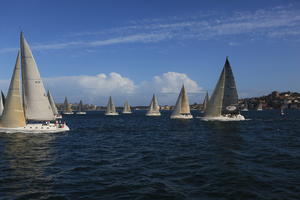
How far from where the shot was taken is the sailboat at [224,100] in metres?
71.5

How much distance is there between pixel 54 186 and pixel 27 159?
9.99 m

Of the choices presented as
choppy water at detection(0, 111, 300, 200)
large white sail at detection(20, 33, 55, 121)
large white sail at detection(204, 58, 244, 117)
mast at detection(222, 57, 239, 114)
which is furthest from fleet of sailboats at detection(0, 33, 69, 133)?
mast at detection(222, 57, 239, 114)

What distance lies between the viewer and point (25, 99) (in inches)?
1708

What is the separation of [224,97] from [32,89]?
1897 inches

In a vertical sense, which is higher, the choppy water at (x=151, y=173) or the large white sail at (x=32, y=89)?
the large white sail at (x=32, y=89)

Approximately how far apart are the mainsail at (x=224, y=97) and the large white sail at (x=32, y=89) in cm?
4230

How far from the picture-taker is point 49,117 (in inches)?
1797

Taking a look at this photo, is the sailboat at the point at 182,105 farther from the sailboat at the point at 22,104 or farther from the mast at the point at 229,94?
the sailboat at the point at 22,104

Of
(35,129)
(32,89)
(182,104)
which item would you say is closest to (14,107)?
(32,89)

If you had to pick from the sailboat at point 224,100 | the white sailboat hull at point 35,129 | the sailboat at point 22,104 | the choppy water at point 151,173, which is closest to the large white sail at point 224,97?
the sailboat at point 224,100

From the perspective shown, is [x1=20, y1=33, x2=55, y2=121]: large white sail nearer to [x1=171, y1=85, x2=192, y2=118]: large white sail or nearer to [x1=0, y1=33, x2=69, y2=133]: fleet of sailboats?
[x1=0, y1=33, x2=69, y2=133]: fleet of sailboats

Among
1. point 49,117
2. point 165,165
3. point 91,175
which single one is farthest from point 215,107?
point 91,175

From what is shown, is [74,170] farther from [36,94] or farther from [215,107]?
[215,107]

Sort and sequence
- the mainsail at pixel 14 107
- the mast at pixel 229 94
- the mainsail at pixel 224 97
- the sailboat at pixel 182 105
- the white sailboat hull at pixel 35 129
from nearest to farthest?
the mainsail at pixel 14 107, the white sailboat hull at pixel 35 129, the mainsail at pixel 224 97, the mast at pixel 229 94, the sailboat at pixel 182 105
